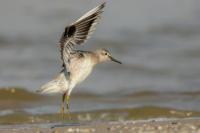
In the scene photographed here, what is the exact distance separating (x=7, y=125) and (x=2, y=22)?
8381 millimetres

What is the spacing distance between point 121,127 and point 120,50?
7148mm

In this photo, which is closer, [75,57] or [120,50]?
[75,57]

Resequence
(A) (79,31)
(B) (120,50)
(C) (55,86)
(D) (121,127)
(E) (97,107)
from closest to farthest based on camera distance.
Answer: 1. (D) (121,127)
2. (A) (79,31)
3. (C) (55,86)
4. (E) (97,107)
5. (B) (120,50)

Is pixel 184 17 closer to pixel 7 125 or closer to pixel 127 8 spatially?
pixel 127 8

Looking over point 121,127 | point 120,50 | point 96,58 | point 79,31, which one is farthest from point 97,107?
point 120,50

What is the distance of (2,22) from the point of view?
19406 millimetres

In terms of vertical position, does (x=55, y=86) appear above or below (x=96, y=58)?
below

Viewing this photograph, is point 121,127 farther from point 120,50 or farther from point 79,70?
point 120,50

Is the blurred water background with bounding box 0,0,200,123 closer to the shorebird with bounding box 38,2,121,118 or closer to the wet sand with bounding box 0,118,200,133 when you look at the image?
the shorebird with bounding box 38,2,121,118

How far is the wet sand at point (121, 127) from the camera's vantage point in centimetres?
956

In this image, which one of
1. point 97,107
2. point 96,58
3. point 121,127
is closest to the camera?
point 121,127

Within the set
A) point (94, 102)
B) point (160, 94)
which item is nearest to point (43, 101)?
point (94, 102)

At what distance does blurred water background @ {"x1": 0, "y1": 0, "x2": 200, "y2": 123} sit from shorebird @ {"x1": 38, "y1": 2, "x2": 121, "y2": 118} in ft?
3.97

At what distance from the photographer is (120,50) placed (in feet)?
55.8
